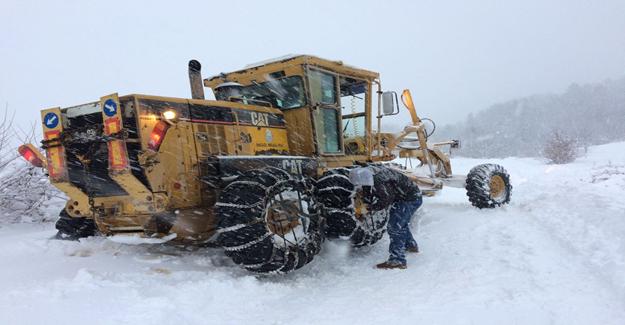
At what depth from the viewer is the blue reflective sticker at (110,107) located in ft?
14.2

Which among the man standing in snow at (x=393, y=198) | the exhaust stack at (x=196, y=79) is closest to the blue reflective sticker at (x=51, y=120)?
the exhaust stack at (x=196, y=79)

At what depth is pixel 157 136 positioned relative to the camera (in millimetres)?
4539

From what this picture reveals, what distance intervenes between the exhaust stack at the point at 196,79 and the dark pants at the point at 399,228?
9.76 ft

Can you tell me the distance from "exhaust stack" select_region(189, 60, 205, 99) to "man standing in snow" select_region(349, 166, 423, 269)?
2295mm

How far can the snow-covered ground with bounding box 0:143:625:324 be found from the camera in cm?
344

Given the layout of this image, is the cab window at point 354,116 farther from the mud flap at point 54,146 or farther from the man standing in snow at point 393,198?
the mud flap at point 54,146

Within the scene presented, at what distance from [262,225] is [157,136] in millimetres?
1427

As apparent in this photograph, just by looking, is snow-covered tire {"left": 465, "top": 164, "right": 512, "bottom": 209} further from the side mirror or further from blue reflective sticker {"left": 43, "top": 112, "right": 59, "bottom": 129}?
blue reflective sticker {"left": 43, "top": 112, "right": 59, "bottom": 129}

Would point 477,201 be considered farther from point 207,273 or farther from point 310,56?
point 207,273

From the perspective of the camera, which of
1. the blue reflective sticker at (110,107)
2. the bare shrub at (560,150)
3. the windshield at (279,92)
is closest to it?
the blue reflective sticker at (110,107)

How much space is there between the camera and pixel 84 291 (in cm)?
360

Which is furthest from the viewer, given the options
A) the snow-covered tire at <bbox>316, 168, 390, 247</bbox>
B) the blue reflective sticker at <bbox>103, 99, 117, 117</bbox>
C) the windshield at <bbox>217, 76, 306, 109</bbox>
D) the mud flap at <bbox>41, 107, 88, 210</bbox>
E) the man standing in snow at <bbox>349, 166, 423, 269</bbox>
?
the windshield at <bbox>217, 76, 306, 109</bbox>

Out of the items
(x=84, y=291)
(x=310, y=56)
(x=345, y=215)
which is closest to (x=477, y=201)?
(x=345, y=215)

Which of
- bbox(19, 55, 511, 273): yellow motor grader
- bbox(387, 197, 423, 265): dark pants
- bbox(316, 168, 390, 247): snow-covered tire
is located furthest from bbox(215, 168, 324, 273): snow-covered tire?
bbox(387, 197, 423, 265): dark pants
